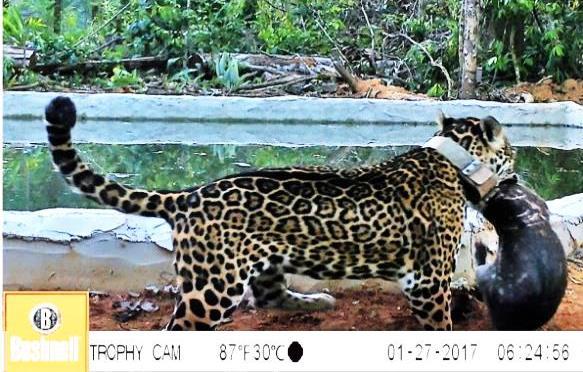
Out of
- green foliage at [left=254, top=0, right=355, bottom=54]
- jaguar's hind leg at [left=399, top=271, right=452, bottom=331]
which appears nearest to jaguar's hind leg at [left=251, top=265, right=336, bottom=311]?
jaguar's hind leg at [left=399, top=271, right=452, bottom=331]

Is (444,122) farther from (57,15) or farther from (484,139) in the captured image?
(57,15)

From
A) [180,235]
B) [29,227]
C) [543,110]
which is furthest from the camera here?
[543,110]

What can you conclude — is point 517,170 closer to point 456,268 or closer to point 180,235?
point 456,268

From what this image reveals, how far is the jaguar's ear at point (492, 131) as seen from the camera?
9.51 feet

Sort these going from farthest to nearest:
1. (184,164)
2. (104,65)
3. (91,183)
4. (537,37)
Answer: (537,37)
(104,65)
(184,164)
(91,183)

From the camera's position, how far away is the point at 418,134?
9.99 ft

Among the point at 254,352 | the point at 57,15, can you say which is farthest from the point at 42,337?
the point at 57,15

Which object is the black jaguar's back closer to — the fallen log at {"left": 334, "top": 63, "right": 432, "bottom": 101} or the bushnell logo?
the fallen log at {"left": 334, "top": 63, "right": 432, "bottom": 101}

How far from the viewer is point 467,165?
2.83 metres

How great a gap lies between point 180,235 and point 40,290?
44 centimetres

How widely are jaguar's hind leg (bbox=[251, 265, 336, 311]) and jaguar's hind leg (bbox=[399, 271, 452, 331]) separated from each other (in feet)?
0.75

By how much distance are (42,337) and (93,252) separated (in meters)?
0.26

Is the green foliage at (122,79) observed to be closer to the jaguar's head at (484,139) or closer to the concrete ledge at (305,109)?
the concrete ledge at (305,109)

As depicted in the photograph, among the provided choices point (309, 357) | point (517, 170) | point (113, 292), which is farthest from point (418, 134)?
point (113, 292)
